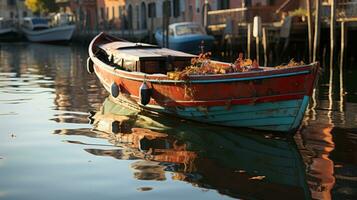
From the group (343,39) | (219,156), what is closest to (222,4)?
(343,39)

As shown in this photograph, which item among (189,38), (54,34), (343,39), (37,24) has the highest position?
(37,24)

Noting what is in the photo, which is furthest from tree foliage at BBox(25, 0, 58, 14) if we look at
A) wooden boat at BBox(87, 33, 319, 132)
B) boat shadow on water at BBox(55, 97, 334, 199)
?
boat shadow on water at BBox(55, 97, 334, 199)

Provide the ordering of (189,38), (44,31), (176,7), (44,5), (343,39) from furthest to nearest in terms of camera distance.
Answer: (44,5)
(44,31)
(176,7)
(189,38)
(343,39)

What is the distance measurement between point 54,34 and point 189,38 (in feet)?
97.7

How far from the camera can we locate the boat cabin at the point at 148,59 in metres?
13.7

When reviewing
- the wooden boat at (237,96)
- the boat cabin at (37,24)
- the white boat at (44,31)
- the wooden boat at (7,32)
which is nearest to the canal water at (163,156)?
the wooden boat at (237,96)

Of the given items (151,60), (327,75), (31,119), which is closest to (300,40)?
(327,75)

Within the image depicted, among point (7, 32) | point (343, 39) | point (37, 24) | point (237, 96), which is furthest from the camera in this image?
point (7, 32)

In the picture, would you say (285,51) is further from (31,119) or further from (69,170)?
(69,170)

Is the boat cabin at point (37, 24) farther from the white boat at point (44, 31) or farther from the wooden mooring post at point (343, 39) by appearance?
the wooden mooring post at point (343, 39)

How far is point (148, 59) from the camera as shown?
1365 cm

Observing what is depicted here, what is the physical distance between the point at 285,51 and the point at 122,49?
36.8 ft

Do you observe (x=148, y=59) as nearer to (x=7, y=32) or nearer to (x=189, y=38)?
(x=189, y=38)

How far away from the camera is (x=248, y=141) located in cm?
1034
